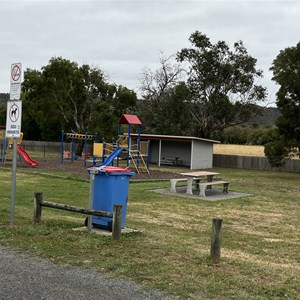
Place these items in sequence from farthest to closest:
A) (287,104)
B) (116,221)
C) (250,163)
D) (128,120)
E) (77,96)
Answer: (77,96)
(250,163)
(287,104)
(128,120)
(116,221)

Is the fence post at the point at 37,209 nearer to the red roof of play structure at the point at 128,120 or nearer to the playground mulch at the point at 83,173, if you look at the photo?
the playground mulch at the point at 83,173

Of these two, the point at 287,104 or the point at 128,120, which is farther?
the point at 287,104

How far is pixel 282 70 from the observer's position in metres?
27.2

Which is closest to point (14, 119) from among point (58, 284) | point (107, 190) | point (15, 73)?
point (15, 73)

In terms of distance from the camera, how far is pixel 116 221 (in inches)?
268

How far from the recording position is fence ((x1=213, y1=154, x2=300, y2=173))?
3856 cm

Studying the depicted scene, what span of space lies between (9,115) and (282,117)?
2198 centimetres

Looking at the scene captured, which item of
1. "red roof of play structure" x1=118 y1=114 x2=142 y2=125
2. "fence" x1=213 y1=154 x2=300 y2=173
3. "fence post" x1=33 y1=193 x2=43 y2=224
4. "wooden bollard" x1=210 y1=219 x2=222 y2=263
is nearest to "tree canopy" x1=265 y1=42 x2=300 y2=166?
"red roof of play structure" x1=118 y1=114 x2=142 y2=125

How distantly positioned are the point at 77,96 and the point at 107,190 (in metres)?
36.0

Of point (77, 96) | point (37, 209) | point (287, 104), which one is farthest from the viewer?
point (77, 96)

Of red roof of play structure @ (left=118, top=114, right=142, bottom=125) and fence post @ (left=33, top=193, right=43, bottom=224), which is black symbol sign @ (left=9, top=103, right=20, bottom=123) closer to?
fence post @ (left=33, top=193, right=43, bottom=224)

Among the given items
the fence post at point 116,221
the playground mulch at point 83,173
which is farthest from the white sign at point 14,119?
the playground mulch at point 83,173

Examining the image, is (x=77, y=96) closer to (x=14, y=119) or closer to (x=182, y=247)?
(x=14, y=119)

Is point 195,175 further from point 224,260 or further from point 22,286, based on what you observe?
point 22,286
